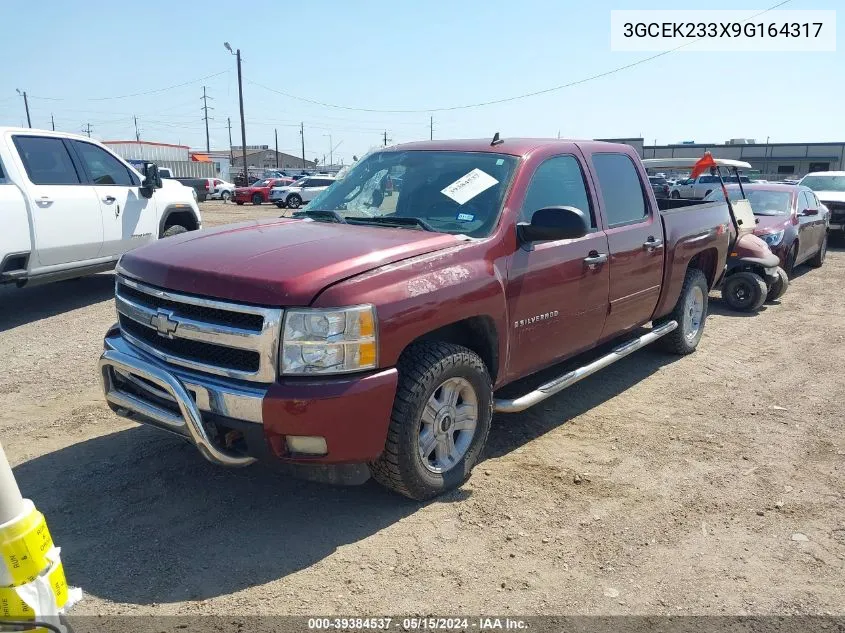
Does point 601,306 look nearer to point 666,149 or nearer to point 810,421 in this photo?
point 810,421

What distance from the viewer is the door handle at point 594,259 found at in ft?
15.3

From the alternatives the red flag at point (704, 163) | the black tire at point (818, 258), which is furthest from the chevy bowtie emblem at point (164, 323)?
the black tire at point (818, 258)

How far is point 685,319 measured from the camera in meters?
6.62

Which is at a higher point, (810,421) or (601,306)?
(601,306)

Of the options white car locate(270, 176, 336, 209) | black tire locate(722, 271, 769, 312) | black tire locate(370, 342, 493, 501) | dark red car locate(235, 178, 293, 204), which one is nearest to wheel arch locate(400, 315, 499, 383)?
black tire locate(370, 342, 493, 501)

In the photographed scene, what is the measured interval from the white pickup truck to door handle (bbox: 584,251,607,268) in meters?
5.86

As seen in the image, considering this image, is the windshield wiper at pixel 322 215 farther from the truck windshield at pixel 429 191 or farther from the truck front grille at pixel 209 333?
the truck front grille at pixel 209 333

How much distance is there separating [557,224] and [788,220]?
8.82 metres

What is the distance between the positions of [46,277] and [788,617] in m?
7.53

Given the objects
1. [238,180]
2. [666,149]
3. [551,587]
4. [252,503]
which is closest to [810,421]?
[551,587]

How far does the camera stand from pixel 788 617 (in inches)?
115

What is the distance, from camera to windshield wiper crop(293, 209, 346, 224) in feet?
14.7

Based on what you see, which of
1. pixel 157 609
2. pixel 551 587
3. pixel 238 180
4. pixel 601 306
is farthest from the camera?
pixel 238 180

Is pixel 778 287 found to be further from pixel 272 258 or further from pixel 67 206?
pixel 67 206
